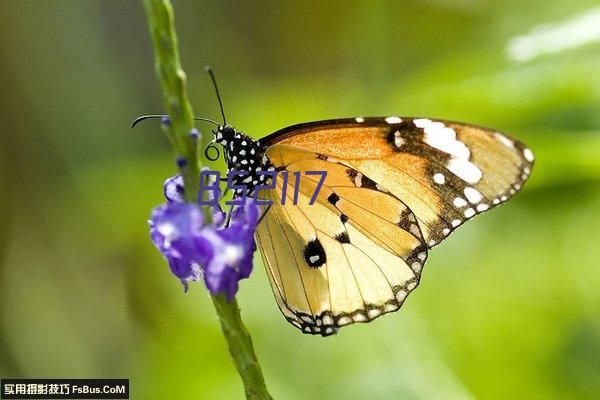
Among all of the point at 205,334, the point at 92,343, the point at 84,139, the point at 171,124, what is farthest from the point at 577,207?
the point at 84,139

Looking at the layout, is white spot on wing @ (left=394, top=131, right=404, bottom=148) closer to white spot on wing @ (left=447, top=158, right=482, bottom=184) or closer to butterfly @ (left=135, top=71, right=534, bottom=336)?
butterfly @ (left=135, top=71, right=534, bottom=336)

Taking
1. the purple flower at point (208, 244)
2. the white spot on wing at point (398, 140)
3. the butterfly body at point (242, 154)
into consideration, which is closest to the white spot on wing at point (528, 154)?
the white spot on wing at point (398, 140)

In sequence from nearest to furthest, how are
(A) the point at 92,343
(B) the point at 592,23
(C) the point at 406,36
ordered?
(B) the point at 592,23
(A) the point at 92,343
(C) the point at 406,36

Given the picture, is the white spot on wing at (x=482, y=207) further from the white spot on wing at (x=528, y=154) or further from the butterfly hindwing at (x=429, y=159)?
the white spot on wing at (x=528, y=154)

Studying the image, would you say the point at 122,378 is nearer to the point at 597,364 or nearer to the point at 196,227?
the point at 597,364

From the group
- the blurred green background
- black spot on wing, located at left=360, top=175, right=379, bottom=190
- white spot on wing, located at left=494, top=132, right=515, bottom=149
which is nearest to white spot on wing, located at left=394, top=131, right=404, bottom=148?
black spot on wing, located at left=360, top=175, right=379, bottom=190

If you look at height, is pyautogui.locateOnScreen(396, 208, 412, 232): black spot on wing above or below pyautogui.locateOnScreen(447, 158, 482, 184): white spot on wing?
below

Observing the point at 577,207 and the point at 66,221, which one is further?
the point at 66,221
